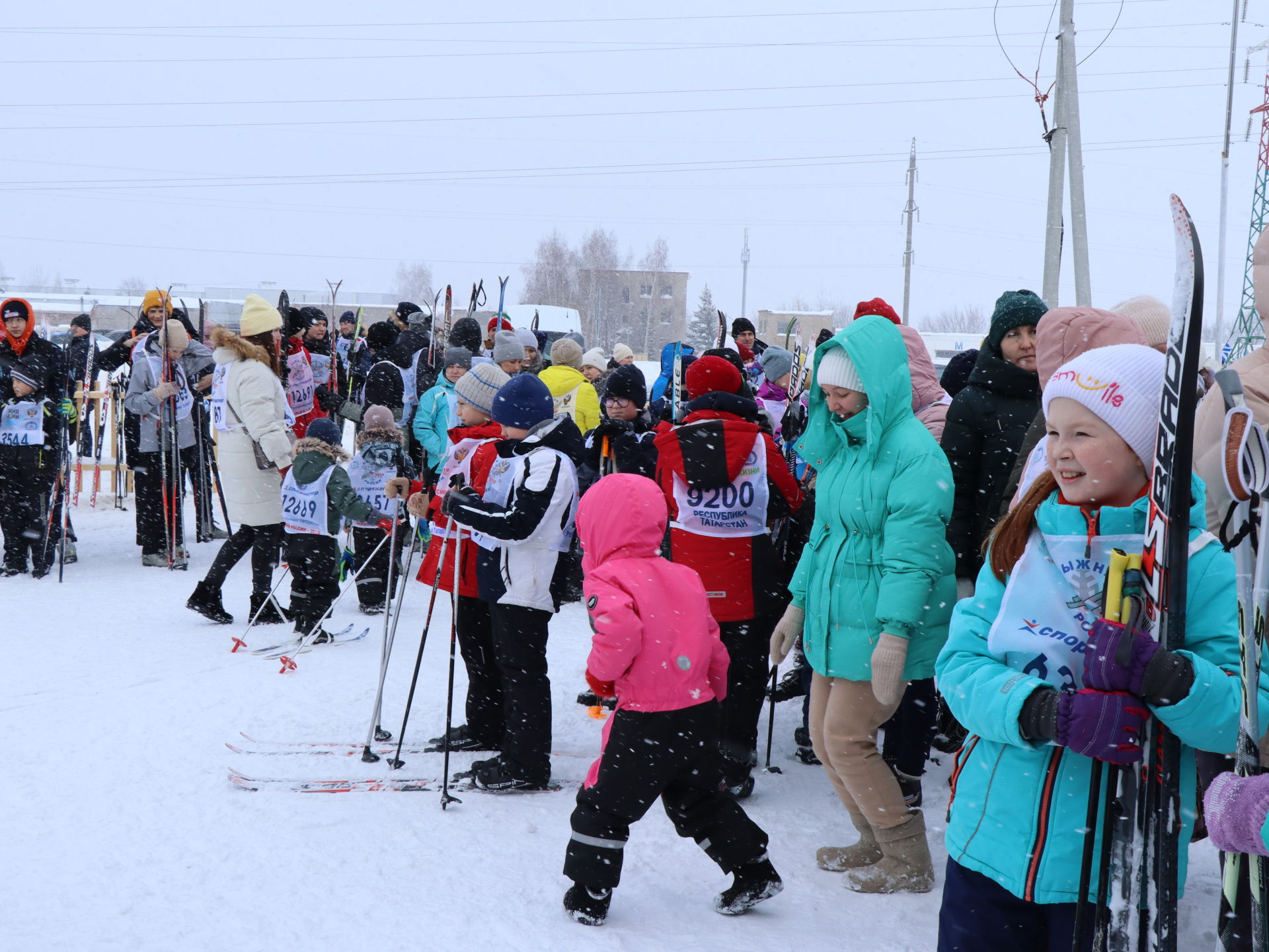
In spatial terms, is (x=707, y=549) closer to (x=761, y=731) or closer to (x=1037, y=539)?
(x=761, y=731)

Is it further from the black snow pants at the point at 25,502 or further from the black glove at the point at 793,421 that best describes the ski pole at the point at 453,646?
the black snow pants at the point at 25,502

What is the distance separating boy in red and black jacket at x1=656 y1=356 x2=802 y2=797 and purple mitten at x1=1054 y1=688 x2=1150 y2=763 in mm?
2524

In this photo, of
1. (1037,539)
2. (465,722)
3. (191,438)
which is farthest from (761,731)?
(191,438)

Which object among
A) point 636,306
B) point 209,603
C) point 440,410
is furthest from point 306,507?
point 636,306

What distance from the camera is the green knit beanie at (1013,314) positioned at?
3801 mm

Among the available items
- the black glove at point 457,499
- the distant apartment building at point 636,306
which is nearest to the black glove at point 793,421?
the black glove at point 457,499

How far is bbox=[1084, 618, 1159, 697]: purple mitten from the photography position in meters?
1.57

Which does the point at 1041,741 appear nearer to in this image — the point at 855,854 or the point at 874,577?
the point at 874,577

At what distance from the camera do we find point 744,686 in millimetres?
4293

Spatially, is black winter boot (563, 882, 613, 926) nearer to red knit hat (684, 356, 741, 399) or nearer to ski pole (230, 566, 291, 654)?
red knit hat (684, 356, 741, 399)

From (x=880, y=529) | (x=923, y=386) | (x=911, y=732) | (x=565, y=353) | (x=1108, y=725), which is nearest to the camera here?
(x=1108, y=725)

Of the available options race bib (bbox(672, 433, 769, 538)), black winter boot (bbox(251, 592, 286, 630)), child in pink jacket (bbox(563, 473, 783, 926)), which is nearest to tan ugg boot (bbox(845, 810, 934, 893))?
child in pink jacket (bbox(563, 473, 783, 926))

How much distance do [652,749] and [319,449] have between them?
14.1 feet

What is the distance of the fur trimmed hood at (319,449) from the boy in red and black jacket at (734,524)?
3.24 meters
